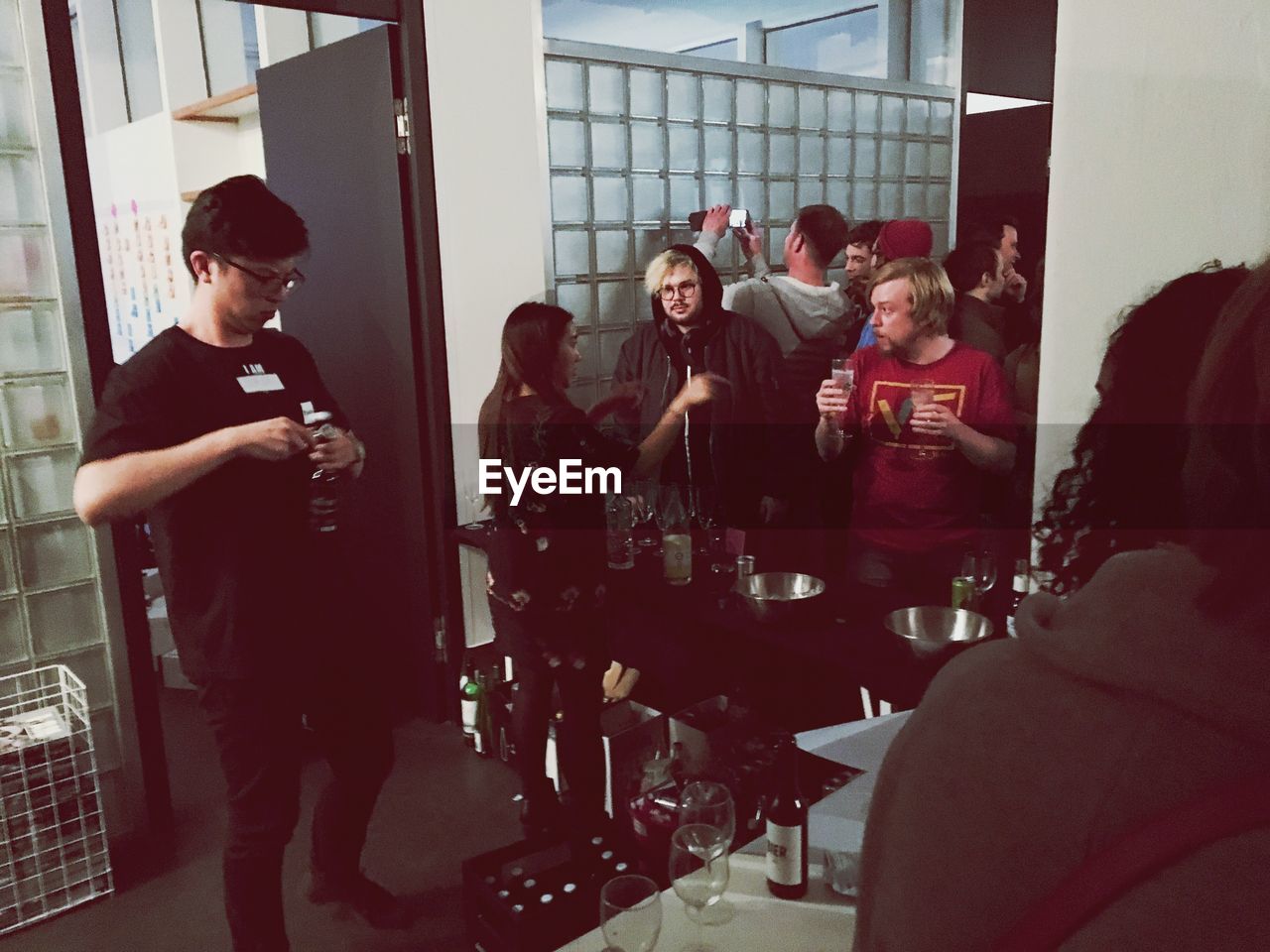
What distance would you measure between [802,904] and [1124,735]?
81cm

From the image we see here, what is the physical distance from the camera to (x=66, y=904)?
221 cm

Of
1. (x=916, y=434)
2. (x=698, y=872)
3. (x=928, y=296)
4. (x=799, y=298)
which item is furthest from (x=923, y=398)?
(x=698, y=872)

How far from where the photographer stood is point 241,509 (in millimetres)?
1768

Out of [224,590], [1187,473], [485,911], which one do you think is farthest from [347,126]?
[1187,473]

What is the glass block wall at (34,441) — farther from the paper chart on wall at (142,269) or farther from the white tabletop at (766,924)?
the paper chart on wall at (142,269)

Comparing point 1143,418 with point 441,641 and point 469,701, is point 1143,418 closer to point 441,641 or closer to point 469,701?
point 469,701

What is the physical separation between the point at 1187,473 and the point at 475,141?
2.69 m

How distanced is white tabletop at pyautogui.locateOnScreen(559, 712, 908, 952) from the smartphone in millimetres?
2607

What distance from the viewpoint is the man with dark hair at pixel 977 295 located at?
2646 mm

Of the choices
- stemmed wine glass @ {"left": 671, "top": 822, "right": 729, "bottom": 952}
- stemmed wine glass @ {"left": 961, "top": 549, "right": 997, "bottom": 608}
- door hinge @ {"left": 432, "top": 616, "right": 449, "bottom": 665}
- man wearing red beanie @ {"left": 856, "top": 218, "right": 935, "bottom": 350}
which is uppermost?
man wearing red beanie @ {"left": 856, "top": 218, "right": 935, "bottom": 350}

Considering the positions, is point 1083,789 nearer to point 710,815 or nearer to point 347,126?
point 710,815

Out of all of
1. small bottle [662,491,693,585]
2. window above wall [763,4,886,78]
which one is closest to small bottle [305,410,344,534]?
small bottle [662,491,693,585]

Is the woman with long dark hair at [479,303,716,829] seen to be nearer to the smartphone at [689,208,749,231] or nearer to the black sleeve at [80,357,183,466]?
the black sleeve at [80,357,183,466]

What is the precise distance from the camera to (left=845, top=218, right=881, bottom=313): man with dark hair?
3418mm
